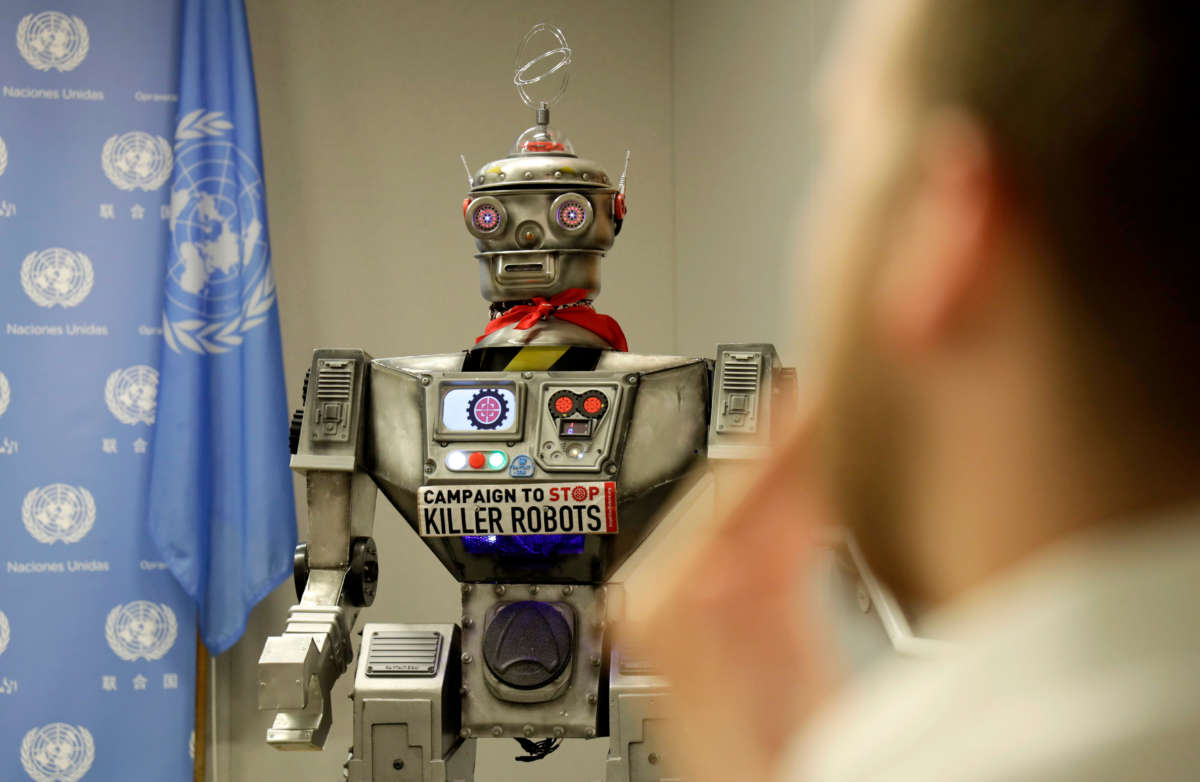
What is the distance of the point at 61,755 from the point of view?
344cm

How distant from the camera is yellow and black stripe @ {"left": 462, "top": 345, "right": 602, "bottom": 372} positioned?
2.43 m

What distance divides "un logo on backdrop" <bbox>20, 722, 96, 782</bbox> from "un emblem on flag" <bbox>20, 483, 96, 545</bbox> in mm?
515

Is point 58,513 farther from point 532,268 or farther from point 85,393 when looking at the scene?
point 532,268

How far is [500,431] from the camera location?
237cm

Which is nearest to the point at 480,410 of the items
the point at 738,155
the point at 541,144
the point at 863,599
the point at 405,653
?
the point at 405,653

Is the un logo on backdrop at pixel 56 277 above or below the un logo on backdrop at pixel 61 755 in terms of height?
above

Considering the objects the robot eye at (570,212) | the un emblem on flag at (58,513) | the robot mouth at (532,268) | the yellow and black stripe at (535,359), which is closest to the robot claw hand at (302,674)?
the yellow and black stripe at (535,359)

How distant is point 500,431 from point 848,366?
2121mm

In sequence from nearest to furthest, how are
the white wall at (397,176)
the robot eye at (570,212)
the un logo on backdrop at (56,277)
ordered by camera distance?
the robot eye at (570,212), the un logo on backdrop at (56,277), the white wall at (397,176)

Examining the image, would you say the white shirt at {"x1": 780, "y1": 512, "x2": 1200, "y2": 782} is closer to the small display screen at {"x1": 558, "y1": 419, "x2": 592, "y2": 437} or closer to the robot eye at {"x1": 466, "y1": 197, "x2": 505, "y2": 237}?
the small display screen at {"x1": 558, "y1": 419, "x2": 592, "y2": 437}

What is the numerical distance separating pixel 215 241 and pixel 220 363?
0.34m

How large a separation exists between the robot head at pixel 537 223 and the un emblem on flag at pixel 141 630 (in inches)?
62.6

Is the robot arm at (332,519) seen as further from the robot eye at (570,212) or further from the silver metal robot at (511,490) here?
the robot eye at (570,212)

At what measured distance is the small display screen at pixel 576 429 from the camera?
234cm
